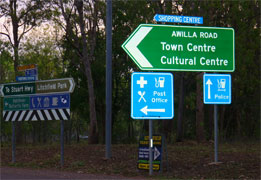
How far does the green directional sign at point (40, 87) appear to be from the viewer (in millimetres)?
15992

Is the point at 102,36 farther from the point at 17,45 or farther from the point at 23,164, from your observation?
the point at 23,164

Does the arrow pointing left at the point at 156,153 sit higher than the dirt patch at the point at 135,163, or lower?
higher

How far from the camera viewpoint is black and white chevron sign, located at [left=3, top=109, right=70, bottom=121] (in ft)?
53.2

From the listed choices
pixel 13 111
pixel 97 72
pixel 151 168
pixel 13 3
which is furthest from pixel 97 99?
pixel 151 168

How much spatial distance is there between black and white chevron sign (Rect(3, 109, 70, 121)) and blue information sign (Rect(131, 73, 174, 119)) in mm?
5224

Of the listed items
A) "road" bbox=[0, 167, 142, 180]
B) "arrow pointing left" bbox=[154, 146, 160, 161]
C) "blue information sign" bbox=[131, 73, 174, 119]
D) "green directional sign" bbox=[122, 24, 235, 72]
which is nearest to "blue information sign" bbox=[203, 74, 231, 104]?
"green directional sign" bbox=[122, 24, 235, 72]

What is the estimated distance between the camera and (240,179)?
1167cm

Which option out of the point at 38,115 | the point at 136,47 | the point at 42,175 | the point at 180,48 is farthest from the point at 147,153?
the point at 38,115

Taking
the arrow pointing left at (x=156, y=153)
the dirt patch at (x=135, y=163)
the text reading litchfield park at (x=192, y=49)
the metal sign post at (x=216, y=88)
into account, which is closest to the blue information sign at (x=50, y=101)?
the dirt patch at (x=135, y=163)

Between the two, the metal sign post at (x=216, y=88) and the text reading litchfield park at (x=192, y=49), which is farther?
the metal sign post at (x=216, y=88)

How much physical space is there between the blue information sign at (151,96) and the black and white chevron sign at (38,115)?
5.22m

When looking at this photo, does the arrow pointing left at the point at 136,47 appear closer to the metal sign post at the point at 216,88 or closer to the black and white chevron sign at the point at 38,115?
the metal sign post at the point at 216,88

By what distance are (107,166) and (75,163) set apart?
4.20 ft

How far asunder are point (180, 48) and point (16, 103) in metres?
8.18
